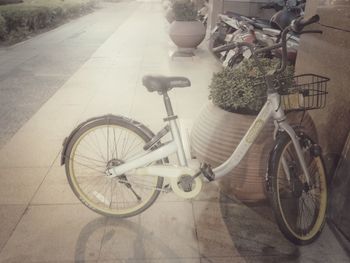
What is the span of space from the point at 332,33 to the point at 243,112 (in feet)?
4.20

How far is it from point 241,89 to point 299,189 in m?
1.07

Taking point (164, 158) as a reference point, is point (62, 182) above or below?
below

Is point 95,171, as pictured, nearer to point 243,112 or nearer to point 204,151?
point 204,151

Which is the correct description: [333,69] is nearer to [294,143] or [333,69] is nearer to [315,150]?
[315,150]

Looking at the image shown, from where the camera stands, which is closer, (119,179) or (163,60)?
(119,179)

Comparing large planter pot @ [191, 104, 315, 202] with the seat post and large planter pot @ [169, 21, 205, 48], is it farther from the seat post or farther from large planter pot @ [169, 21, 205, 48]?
large planter pot @ [169, 21, 205, 48]

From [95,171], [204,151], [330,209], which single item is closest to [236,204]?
[204,151]

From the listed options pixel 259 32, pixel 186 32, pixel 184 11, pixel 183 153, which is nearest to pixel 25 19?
pixel 184 11

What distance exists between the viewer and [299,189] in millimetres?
3014

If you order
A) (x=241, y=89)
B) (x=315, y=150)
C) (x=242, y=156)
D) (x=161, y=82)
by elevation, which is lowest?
(x=242, y=156)

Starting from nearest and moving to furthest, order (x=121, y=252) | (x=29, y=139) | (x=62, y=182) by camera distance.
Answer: (x=121, y=252), (x=62, y=182), (x=29, y=139)

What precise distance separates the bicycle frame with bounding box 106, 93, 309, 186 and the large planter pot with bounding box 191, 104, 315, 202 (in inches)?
10.4

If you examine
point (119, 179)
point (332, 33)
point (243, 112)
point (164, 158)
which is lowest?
point (119, 179)

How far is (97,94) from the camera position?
276 inches
